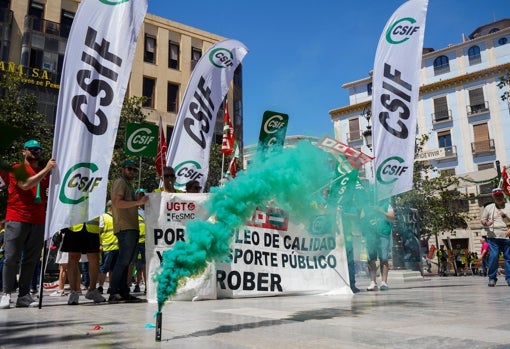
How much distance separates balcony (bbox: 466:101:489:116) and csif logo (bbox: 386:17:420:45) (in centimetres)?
3817

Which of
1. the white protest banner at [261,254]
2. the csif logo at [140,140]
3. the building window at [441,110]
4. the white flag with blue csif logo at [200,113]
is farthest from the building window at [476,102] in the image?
the white protest banner at [261,254]

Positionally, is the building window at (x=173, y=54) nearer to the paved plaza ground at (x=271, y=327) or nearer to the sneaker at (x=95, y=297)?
the sneaker at (x=95, y=297)

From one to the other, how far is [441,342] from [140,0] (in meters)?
6.72

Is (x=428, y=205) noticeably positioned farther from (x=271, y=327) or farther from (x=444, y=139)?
(x=271, y=327)

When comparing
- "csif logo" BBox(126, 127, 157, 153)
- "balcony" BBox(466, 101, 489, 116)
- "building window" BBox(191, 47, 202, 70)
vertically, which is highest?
"building window" BBox(191, 47, 202, 70)

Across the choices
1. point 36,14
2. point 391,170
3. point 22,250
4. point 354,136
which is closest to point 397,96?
point 391,170

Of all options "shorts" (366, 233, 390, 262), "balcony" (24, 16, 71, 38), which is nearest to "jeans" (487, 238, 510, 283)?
"shorts" (366, 233, 390, 262)

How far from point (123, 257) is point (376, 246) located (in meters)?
4.77

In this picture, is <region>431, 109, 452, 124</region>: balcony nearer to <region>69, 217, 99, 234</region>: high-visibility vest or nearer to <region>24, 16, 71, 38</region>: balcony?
<region>24, 16, 71, 38</region>: balcony

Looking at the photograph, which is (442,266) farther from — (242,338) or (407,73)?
(242,338)

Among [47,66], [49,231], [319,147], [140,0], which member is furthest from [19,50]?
[319,147]

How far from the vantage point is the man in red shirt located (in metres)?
5.77

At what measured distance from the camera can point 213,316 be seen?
4.63 meters

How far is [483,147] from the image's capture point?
1662 inches
